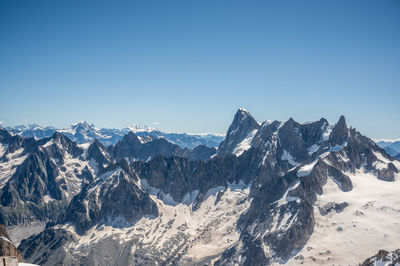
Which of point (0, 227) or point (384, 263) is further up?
point (0, 227)

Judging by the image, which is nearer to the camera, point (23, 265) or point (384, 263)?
point (23, 265)

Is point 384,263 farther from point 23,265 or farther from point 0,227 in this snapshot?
point 23,265

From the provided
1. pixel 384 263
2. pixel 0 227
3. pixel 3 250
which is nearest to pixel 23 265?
pixel 3 250

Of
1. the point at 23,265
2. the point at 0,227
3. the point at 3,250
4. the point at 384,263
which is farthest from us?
the point at 384,263

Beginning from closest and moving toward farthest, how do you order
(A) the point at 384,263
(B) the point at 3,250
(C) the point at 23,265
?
(C) the point at 23,265
(B) the point at 3,250
(A) the point at 384,263

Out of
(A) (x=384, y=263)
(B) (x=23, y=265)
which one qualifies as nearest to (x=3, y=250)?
(B) (x=23, y=265)

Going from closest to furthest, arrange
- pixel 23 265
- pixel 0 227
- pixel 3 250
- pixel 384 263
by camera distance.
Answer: pixel 23 265, pixel 3 250, pixel 0 227, pixel 384 263

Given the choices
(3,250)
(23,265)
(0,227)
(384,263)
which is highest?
(23,265)

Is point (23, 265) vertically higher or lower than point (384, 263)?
higher

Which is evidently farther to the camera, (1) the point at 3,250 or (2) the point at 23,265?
(1) the point at 3,250
